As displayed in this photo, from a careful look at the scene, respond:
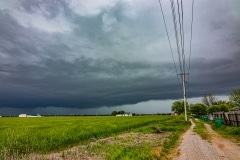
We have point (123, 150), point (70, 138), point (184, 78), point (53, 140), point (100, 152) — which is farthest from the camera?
point (184, 78)

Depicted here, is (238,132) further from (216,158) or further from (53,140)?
(53,140)

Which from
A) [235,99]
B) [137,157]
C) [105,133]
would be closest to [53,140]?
[137,157]

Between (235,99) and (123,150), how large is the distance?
126m

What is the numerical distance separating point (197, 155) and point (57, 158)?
801cm

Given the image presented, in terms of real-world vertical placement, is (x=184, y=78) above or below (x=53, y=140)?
above

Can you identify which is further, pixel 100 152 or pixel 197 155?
pixel 100 152

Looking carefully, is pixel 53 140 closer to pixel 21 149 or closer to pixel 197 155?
pixel 21 149

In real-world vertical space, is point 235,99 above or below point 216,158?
above

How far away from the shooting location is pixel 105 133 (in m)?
34.0

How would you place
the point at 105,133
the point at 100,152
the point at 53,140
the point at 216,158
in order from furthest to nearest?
the point at 105,133 < the point at 53,140 < the point at 100,152 < the point at 216,158

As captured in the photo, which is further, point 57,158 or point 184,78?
point 184,78

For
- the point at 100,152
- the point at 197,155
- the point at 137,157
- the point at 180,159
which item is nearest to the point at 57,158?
the point at 100,152

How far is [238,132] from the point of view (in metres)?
30.3

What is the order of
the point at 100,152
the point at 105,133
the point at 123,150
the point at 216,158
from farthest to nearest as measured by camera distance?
the point at 105,133
the point at 100,152
the point at 123,150
the point at 216,158
